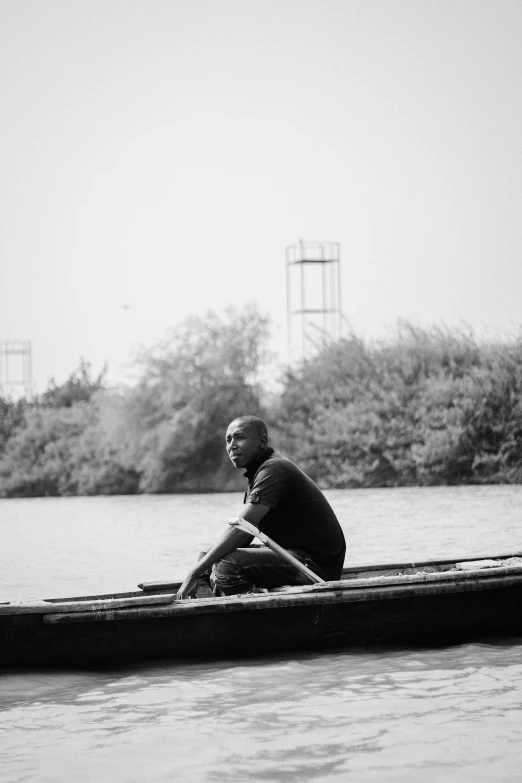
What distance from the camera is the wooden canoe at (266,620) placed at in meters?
7.43

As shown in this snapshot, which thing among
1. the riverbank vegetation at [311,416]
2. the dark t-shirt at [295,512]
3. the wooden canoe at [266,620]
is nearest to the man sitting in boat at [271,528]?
the dark t-shirt at [295,512]

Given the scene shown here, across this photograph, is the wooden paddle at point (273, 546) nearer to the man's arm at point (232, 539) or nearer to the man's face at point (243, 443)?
the man's arm at point (232, 539)

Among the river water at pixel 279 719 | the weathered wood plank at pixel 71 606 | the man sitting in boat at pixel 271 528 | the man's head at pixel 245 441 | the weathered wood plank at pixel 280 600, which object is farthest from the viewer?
the man's head at pixel 245 441

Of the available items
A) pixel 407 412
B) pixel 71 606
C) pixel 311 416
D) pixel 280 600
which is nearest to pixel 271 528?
pixel 280 600

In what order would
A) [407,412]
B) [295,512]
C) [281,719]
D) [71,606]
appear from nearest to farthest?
[281,719]
[71,606]
[295,512]
[407,412]

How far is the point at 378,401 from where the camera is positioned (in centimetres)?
3744

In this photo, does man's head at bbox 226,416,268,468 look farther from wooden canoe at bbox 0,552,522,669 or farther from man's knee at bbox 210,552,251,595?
wooden canoe at bbox 0,552,522,669

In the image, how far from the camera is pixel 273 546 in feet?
24.9

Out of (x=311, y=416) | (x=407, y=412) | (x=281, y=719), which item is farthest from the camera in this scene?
(x=311, y=416)

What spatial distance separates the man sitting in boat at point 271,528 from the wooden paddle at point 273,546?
0.25 ft

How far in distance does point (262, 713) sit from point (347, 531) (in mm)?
13594

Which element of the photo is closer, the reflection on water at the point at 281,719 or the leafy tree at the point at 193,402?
the reflection on water at the point at 281,719

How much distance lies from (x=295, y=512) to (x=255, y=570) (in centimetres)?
47

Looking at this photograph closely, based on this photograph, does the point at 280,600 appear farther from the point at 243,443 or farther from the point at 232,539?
the point at 243,443
